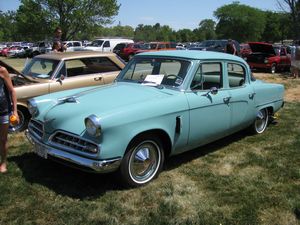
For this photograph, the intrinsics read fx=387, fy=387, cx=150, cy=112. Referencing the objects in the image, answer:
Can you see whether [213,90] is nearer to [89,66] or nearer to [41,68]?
[89,66]

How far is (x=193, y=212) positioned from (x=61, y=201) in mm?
1412

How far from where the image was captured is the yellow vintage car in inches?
279

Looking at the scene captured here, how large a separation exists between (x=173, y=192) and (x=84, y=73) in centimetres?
436

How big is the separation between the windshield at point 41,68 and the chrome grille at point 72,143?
3.35 m

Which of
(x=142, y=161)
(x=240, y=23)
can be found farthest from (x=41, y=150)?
(x=240, y=23)

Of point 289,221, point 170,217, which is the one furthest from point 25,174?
point 289,221

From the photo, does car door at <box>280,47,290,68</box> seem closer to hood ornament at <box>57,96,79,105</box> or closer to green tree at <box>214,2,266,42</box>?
hood ornament at <box>57,96,79,105</box>

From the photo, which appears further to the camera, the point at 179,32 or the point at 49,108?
the point at 179,32

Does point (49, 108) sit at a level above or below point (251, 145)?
above

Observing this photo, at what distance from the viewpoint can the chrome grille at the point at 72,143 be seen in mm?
4145

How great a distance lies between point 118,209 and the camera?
4027mm

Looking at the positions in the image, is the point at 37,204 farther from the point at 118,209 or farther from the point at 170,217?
the point at 170,217

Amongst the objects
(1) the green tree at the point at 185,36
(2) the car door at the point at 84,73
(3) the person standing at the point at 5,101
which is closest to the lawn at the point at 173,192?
(3) the person standing at the point at 5,101

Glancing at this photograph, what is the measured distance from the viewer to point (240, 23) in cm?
11238
